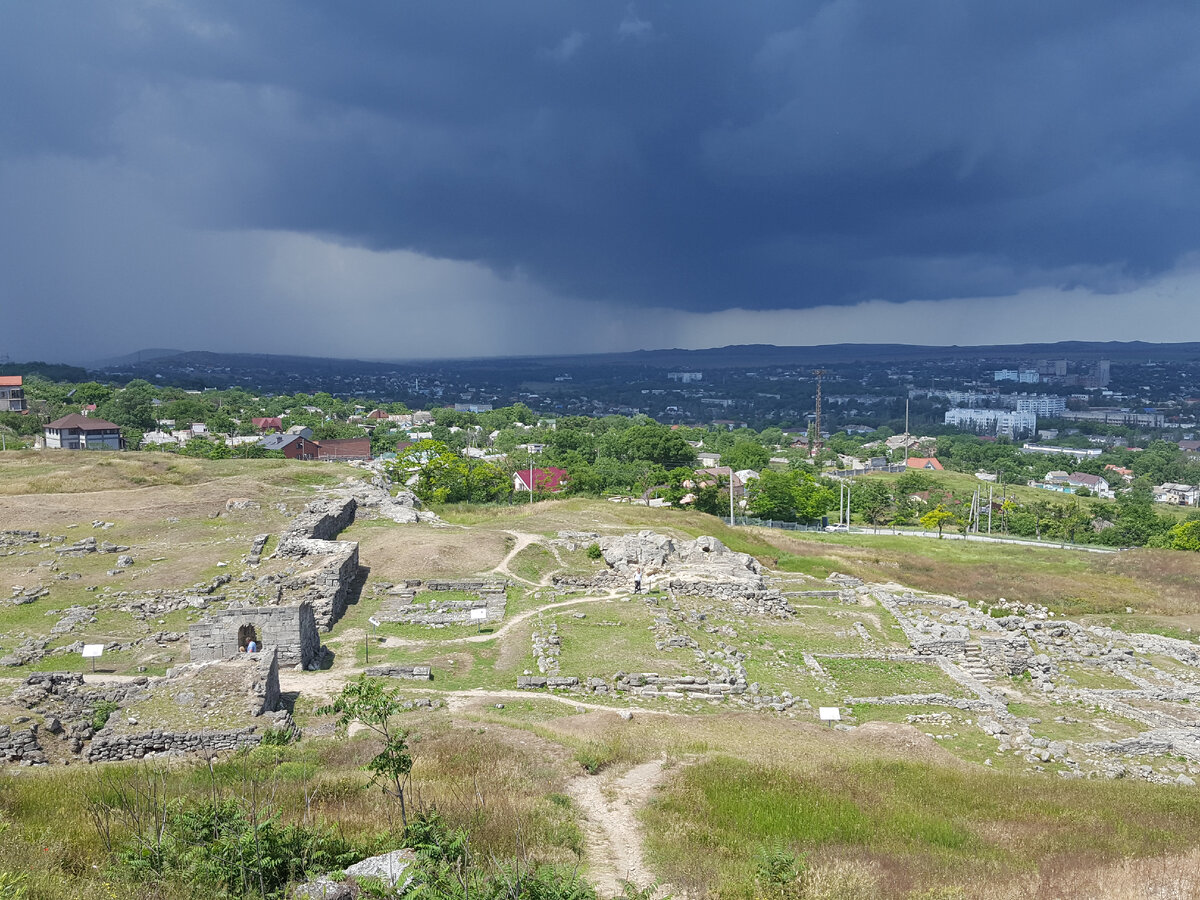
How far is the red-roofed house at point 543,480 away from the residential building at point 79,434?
158ft

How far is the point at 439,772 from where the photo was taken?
13.6 m

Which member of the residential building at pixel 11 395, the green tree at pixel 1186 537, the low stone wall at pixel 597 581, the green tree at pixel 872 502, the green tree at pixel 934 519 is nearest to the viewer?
the low stone wall at pixel 597 581

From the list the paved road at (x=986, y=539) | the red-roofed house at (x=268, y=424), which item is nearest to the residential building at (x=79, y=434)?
the red-roofed house at (x=268, y=424)

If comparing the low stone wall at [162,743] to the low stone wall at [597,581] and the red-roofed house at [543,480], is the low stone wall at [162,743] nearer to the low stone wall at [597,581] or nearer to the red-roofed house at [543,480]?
the low stone wall at [597,581]

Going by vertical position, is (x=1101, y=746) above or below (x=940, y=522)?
above

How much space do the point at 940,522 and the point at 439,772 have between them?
75232 mm

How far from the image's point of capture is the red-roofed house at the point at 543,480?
260ft

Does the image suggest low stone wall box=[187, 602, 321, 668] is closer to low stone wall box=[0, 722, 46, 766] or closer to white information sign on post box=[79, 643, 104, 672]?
white information sign on post box=[79, 643, 104, 672]

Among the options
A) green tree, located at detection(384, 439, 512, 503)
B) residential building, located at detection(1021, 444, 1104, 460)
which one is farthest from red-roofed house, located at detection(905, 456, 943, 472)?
green tree, located at detection(384, 439, 512, 503)

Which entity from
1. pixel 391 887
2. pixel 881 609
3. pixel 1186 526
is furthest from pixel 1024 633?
pixel 1186 526

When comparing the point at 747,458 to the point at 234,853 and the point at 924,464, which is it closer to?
Result: the point at 924,464

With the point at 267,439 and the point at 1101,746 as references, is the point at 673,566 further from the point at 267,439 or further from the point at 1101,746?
the point at 267,439

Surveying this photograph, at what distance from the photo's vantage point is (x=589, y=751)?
15.7 metres

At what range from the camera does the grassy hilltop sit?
9.71 metres
